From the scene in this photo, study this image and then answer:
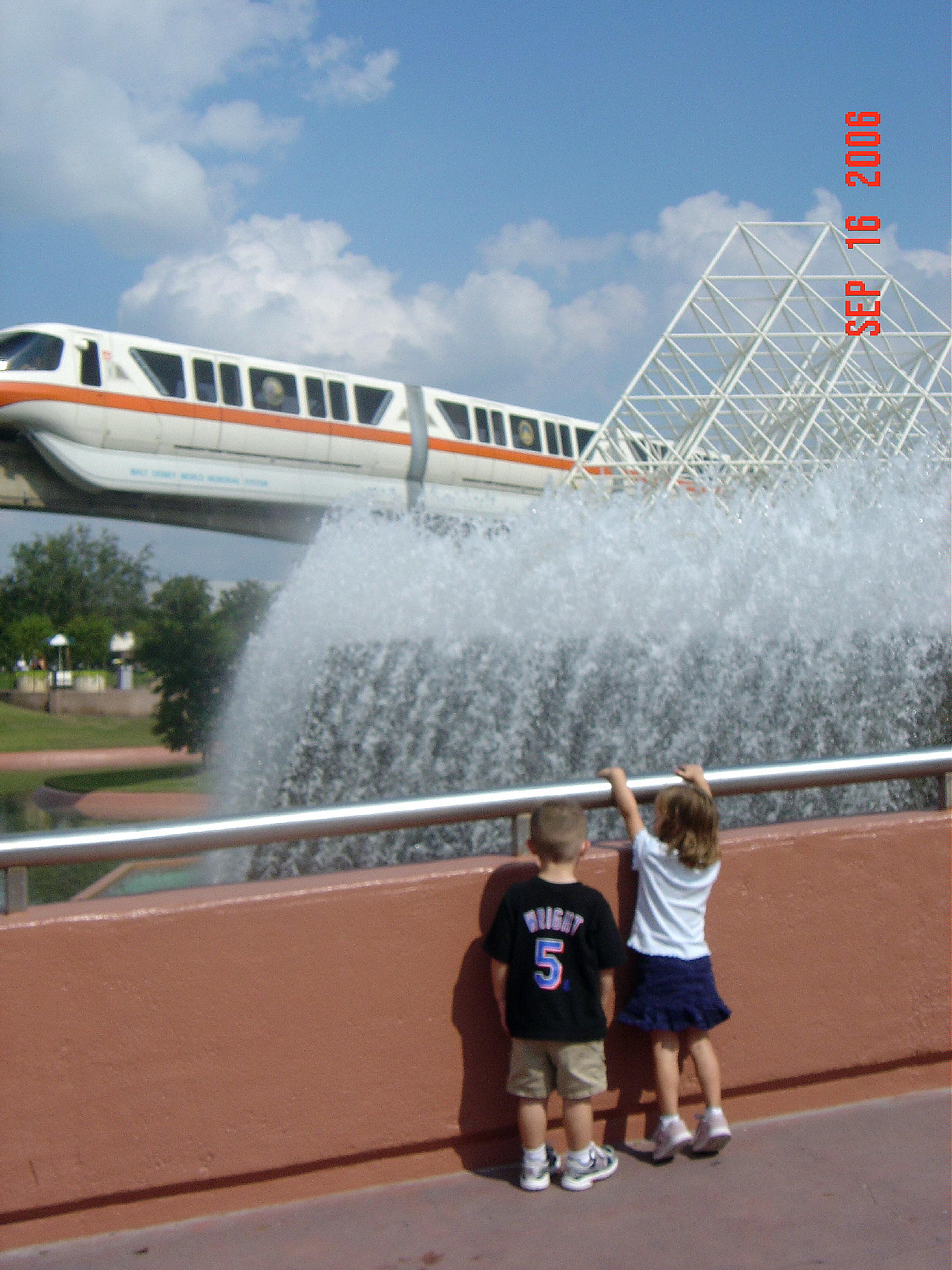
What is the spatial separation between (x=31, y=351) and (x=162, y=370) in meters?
2.14

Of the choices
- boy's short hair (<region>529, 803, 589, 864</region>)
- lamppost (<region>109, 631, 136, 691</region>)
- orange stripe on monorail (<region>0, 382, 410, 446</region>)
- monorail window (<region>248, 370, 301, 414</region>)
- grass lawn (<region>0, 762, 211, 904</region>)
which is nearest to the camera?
boy's short hair (<region>529, 803, 589, 864</region>)

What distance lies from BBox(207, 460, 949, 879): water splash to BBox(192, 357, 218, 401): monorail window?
13036 millimetres

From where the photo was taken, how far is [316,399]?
69.7 feet

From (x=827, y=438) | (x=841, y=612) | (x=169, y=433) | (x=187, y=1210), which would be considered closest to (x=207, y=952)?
(x=187, y=1210)

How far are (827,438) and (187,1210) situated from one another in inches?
645

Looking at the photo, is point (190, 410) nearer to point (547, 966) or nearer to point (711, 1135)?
point (547, 966)

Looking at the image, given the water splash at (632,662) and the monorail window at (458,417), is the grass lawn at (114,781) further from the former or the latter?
the monorail window at (458,417)

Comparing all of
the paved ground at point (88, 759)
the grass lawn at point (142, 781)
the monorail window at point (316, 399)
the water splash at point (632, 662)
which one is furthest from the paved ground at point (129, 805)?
the monorail window at point (316, 399)

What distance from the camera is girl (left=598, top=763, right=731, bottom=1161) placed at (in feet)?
9.28

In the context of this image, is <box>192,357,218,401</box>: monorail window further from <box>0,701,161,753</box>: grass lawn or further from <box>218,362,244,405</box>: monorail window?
<box>0,701,161,753</box>: grass lawn

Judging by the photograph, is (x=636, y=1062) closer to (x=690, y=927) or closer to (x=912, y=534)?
(x=690, y=927)

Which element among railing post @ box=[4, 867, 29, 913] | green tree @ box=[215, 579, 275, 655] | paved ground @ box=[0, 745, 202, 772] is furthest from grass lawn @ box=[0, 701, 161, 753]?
railing post @ box=[4, 867, 29, 913]

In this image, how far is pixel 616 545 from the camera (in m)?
7.02

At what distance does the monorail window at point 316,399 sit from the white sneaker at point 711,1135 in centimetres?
1938
